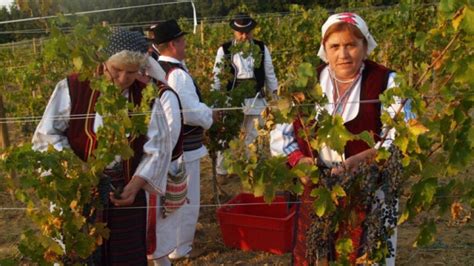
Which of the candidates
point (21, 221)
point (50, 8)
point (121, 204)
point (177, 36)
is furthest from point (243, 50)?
point (50, 8)

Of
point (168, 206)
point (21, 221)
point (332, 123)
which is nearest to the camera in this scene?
point (332, 123)

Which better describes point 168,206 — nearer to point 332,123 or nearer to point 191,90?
point 191,90

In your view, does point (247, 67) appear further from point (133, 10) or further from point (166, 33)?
point (133, 10)

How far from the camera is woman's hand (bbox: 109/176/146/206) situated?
7.80 ft

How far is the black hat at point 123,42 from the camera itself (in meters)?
2.45

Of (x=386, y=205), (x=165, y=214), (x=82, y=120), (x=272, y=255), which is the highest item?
(x=82, y=120)

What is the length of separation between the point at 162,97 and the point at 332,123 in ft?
3.62

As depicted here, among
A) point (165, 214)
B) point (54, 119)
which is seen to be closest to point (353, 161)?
point (54, 119)

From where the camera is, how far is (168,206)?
3205mm

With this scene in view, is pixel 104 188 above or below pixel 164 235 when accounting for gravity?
above

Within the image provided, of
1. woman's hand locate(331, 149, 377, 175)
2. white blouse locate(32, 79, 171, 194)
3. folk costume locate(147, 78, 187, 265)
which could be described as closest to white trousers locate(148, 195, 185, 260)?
folk costume locate(147, 78, 187, 265)

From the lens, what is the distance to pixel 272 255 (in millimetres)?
3877

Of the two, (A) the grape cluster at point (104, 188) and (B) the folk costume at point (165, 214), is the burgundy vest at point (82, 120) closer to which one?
(A) the grape cluster at point (104, 188)

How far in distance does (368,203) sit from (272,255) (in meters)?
1.96
